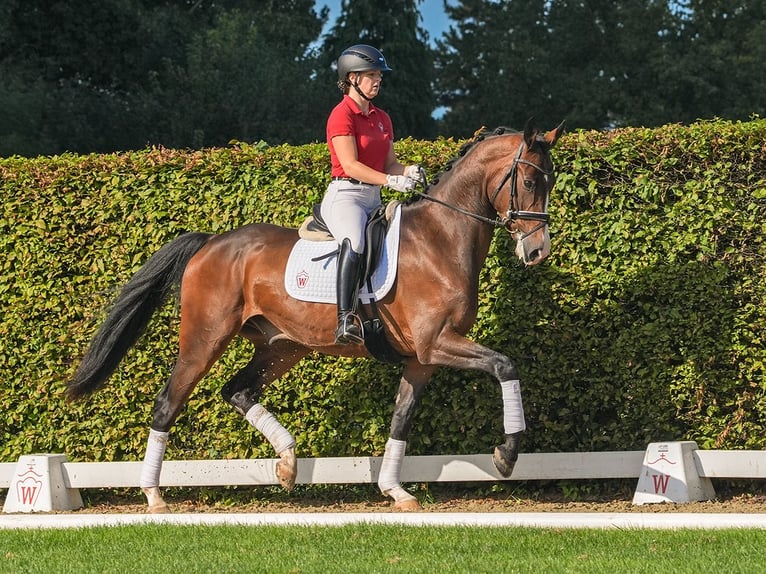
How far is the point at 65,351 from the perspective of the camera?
28.8 feet

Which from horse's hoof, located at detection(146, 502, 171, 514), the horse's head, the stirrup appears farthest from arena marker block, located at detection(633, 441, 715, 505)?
horse's hoof, located at detection(146, 502, 171, 514)

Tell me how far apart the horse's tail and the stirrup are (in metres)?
1.58

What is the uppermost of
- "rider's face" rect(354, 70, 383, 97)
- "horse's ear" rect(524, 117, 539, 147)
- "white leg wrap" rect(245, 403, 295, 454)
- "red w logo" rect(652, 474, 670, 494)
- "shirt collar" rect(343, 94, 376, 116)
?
"rider's face" rect(354, 70, 383, 97)

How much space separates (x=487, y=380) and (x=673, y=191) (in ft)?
6.72

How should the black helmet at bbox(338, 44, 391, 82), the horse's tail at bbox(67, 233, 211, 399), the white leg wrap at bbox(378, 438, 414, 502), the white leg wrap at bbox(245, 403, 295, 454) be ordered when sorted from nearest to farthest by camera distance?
the black helmet at bbox(338, 44, 391, 82) → the white leg wrap at bbox(378, 438, 414, 502) → the white leg wrap at bbox(245, 403, 295, 454) → the horse's tail at bbox(67, 233, 211, 399)

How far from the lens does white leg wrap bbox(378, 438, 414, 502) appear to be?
24.3ft

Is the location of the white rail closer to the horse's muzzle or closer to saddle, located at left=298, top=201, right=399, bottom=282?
saddle, located at left=298, top=201, right=399, bottom=282

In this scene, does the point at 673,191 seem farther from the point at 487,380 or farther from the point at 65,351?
the point at 65,351

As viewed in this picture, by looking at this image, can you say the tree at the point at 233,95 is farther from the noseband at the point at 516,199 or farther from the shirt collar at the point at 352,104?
the noseband at the point at 516,199

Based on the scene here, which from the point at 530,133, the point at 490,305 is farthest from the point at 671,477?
the point at 530,133

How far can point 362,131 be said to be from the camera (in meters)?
7.30

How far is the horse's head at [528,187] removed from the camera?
659 cm

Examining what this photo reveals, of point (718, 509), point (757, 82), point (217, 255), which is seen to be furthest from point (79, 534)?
point (757, 82)

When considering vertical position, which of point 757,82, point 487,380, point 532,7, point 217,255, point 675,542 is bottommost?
point 675,542
